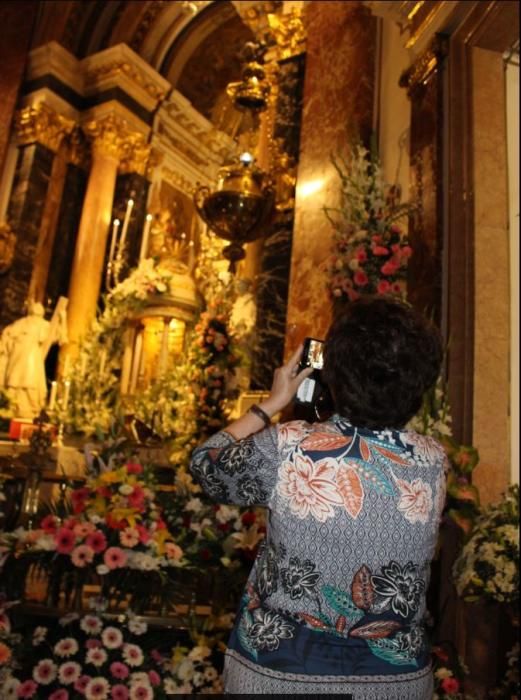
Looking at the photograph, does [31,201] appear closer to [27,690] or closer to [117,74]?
[117,74]

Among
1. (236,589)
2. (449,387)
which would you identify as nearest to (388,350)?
(236,589)

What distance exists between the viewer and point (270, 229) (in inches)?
242

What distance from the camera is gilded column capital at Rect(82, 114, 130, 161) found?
11.6m

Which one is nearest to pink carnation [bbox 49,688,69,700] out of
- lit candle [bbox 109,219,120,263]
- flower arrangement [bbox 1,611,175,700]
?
flower arrangement [bbox 1,611,175,700]

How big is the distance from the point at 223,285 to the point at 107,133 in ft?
22.1

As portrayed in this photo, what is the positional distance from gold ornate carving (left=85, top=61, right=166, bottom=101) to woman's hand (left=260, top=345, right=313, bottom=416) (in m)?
11.9

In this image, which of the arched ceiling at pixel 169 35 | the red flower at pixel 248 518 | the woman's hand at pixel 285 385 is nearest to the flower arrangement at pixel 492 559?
the red flower at pixel 248 518

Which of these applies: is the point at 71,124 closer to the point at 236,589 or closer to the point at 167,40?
the point at 167,40

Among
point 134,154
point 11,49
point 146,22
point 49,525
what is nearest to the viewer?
point 49,525

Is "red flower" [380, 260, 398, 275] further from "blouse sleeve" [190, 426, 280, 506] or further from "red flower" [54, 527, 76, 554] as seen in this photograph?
"blouse sleeve" [190, 426, 280, 506]

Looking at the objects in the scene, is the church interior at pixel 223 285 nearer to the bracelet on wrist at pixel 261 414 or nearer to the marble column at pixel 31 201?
the marble column at pixel 31 201

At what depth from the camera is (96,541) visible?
2.21m

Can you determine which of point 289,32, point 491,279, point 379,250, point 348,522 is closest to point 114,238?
point 289,32

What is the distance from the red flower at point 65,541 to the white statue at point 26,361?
7.26m
